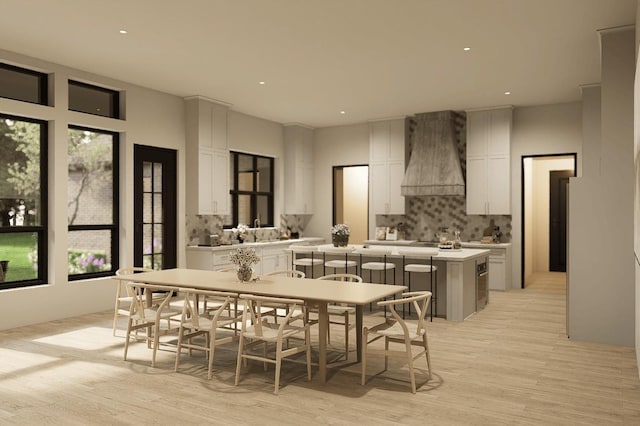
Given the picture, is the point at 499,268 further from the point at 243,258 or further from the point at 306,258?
the point at 243,258

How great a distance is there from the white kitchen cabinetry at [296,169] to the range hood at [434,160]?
7.98 feet

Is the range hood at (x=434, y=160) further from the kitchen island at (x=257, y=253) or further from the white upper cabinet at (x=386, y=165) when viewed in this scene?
the kitchen island at (x=257, y=253)

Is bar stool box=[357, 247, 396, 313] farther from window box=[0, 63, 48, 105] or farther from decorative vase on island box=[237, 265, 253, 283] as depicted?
window box=[0, 63, 48, 105]

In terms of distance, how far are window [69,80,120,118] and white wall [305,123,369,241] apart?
5.01m

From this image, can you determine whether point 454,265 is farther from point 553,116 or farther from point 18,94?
point 18,94

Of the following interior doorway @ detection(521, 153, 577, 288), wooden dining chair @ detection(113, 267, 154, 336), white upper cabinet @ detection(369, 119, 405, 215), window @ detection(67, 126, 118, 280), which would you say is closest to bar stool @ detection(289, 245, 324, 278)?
wooden dining chair @ detection(113, 267, 154, 336)

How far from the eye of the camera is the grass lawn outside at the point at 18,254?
253 inches

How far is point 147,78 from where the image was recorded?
7520mm

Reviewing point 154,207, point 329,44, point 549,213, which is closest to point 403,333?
point 329,44

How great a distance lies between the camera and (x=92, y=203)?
24.5ft

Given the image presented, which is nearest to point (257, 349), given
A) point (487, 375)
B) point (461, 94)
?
point (487, 375)

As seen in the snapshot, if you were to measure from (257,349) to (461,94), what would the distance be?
5465 millimetres

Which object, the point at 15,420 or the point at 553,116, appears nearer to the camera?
the point at 15,420

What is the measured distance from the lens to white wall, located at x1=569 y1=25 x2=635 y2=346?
5.37 m
